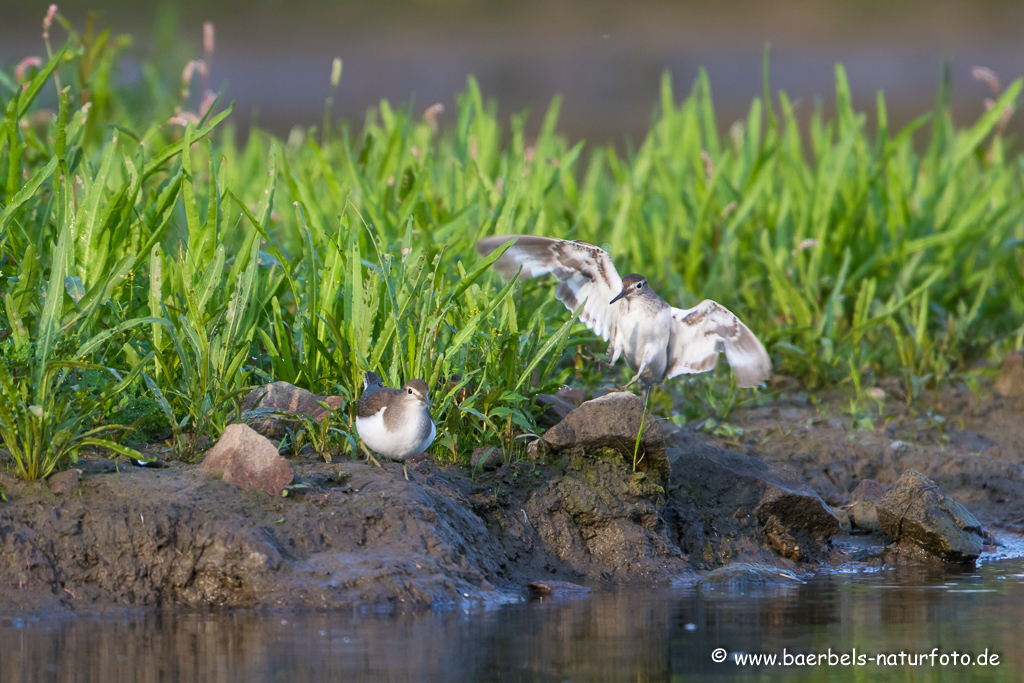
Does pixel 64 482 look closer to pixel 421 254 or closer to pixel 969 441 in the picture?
pixel 421 254

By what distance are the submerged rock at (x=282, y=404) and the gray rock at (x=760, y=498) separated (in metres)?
1.36

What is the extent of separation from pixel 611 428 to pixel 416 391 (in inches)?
30.4

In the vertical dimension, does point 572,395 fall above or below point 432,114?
below

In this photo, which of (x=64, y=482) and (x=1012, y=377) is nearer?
(x=64, y=482)

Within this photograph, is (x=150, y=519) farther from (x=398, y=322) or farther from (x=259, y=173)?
(x=259, y=173)

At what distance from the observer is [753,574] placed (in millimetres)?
4410

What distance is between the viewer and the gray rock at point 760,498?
4766mm

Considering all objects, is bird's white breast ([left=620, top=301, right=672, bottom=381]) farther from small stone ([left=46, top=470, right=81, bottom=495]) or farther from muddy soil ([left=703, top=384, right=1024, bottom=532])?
small stone ([left=46, top=470, right=81, bottom=495])

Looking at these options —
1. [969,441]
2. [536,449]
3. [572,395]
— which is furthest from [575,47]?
[536,449]

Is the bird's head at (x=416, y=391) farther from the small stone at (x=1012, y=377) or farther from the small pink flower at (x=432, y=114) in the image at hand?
the small stone at (x=1012, y=377)

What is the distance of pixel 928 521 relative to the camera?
4.62 m

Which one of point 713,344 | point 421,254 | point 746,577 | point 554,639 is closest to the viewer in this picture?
point 554,639

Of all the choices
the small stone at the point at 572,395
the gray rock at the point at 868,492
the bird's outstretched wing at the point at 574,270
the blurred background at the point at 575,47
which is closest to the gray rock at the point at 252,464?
the bird's outstretched wing at the point at 574,270

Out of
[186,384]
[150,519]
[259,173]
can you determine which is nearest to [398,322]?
[186,384]
